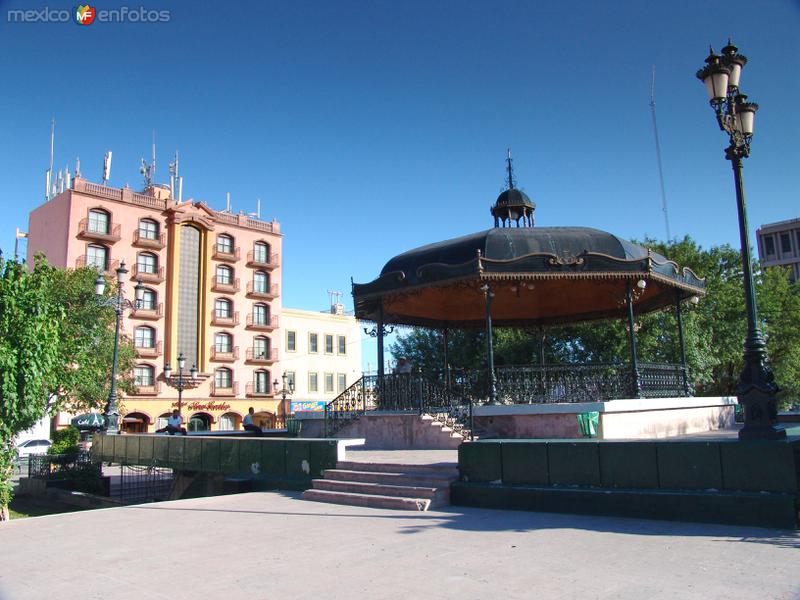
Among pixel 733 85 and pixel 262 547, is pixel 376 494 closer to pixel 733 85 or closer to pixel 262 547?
pixel 262 547

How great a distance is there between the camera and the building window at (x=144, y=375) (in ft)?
155

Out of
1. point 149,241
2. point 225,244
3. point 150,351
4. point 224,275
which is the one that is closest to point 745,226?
point 150,351

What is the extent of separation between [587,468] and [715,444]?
1.83 metres

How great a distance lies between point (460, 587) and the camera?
605 centimetres

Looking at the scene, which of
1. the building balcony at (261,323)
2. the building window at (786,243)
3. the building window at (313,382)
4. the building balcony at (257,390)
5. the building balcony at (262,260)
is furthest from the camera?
the building window at (786,243)

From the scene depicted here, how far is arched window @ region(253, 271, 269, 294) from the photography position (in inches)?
2189

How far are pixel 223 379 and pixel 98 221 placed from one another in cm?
1517

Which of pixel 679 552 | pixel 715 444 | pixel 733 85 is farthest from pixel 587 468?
pixel 733 85

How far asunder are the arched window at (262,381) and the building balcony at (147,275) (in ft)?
36.4

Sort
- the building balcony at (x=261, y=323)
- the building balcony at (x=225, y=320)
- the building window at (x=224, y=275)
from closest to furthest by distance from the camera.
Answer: the building balcony at (x=225, y=320)
the building window at (x=224, y=275)
the building balcony at (x=261, y=323)

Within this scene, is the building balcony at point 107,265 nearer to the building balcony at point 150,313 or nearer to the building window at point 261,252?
the building balcony at point 150,313

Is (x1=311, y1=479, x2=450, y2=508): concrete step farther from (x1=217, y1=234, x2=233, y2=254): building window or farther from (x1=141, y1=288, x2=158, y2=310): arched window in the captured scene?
(x1=217, y1=234, x2=233, y2=254): building window

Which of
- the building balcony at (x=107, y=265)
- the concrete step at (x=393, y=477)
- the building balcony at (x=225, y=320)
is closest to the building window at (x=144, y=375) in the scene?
the building balcony at (x=225, y=320)

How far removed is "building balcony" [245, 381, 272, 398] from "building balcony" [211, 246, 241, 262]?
10.3 metres
